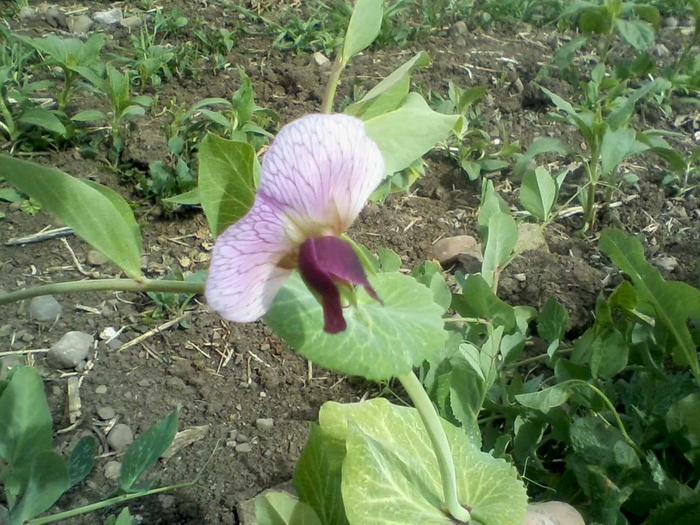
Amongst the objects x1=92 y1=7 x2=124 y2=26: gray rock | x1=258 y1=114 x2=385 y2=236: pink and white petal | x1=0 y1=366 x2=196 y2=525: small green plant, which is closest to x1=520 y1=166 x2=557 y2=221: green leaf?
x1=0 y1=366 x2=196 y2=525: small green plant

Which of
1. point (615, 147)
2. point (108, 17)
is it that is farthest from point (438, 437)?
point (108, 17)

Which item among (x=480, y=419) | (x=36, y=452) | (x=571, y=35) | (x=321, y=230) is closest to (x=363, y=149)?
(x=321, y=230)

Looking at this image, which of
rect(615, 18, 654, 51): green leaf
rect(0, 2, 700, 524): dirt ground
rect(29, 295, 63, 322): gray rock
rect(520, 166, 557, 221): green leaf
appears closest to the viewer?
rect(0, 2, 700, 524): dirt ground

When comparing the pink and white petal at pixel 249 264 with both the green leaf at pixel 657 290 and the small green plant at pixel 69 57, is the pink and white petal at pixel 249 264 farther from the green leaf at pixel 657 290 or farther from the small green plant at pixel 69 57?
the small green plant at pixel 69 57

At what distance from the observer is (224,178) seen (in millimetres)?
655

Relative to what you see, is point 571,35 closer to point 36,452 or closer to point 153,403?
point 153,403

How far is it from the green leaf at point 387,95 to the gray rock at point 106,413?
2.48 ft

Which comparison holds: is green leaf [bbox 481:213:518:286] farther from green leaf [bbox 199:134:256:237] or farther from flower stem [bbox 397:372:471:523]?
green leaf [bbox 199:134:256:237]

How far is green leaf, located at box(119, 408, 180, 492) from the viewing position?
37.7 inches

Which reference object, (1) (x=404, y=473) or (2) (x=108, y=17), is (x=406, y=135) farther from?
(2) (x=108, y=17)

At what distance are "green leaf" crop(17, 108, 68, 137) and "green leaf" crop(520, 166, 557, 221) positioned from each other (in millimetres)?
1016

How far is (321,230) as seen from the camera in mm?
610

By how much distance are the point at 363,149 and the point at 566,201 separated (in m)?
1.36

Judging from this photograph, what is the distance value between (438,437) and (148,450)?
40 centimetres
